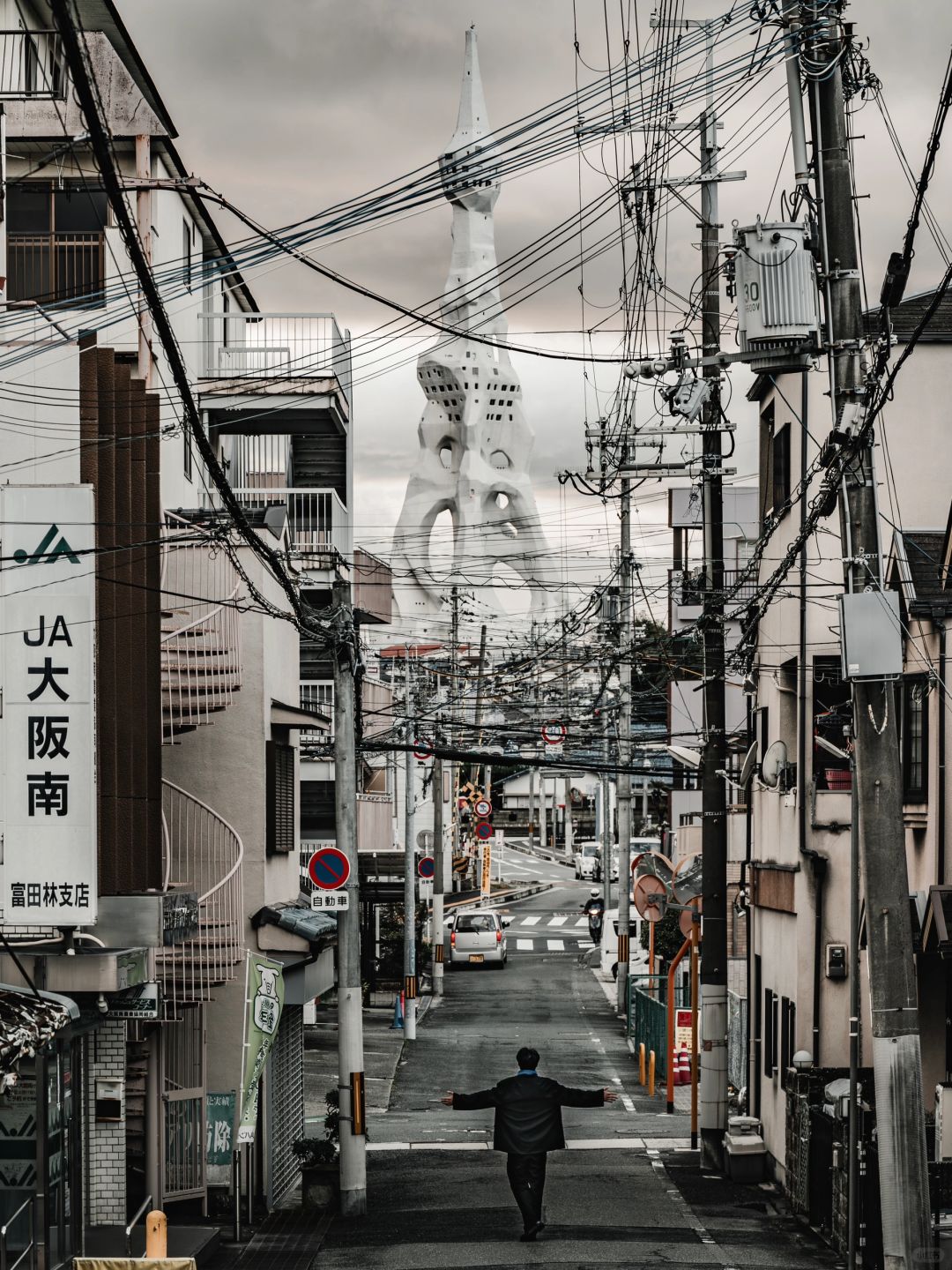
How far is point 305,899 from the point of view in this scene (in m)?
26.2

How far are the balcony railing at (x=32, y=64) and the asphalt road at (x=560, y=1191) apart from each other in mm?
12771

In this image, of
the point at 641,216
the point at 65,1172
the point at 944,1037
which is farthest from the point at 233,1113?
the point at 641,216

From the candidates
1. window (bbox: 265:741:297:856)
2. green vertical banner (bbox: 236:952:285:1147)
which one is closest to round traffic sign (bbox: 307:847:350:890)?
green vertical banner (bbox: 236:952:285:1147)

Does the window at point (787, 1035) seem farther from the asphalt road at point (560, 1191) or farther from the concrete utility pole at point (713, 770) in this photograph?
the asphalt road at point (560, 1191)

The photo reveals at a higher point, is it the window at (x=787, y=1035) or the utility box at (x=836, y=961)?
the utility box at (x=836, y=961)

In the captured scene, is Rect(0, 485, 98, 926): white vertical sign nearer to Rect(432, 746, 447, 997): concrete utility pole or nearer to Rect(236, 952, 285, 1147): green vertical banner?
Rect(236, 952, 285, 1147): green vertical banner

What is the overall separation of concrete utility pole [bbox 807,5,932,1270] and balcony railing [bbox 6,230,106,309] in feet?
43.9

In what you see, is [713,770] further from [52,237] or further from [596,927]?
[596,927]

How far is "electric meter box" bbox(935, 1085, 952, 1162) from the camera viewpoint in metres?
16.9

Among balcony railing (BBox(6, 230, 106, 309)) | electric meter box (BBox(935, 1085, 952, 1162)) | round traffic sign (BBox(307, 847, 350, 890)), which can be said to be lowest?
electric meter box (BBox(935, 1085, 952, 1162))

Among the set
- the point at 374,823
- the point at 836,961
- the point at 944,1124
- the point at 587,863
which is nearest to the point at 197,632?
the point at 836,961

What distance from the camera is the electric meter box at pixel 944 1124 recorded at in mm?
16906

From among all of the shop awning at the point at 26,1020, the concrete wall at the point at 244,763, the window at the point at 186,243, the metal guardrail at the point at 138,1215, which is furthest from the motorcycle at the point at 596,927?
the shop awning at the point at 26,1020

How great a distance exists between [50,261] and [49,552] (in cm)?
1041
